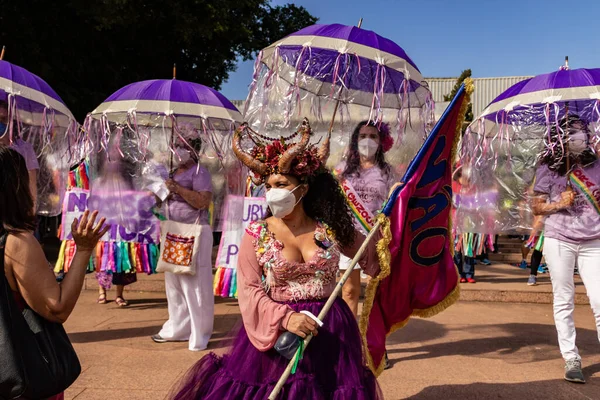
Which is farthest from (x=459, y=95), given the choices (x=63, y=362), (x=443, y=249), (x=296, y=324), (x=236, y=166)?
(x=236, y=166)

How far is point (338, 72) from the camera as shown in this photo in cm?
452

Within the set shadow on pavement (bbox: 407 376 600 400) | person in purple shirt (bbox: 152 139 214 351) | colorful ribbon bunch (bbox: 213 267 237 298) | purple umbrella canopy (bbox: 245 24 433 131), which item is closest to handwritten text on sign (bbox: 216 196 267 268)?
colorful ribbon bunch (bbox: 213 267 237 298)

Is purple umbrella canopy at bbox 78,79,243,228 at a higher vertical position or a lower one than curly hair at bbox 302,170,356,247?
higher

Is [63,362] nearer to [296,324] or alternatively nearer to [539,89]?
[296,324]

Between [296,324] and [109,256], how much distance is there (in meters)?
4.96

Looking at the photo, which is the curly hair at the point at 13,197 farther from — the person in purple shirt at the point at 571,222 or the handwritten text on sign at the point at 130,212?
the person in purple shirt at the point at 571,222

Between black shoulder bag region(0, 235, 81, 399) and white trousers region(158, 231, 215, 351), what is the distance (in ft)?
9.97

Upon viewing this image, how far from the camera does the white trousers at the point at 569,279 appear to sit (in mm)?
4410

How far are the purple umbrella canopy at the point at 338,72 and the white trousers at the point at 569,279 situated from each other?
1694 mm

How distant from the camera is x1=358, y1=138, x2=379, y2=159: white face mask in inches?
187

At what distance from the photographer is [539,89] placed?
4.66 metres

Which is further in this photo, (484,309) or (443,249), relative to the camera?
(484,309)

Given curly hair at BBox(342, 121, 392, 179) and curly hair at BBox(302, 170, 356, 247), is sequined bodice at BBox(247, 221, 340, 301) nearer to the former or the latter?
curly hair at BBox(302, 170, 356, 247)

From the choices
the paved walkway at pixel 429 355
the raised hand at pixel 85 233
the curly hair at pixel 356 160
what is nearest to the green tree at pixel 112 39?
the paved walkway at pixel 429 355
